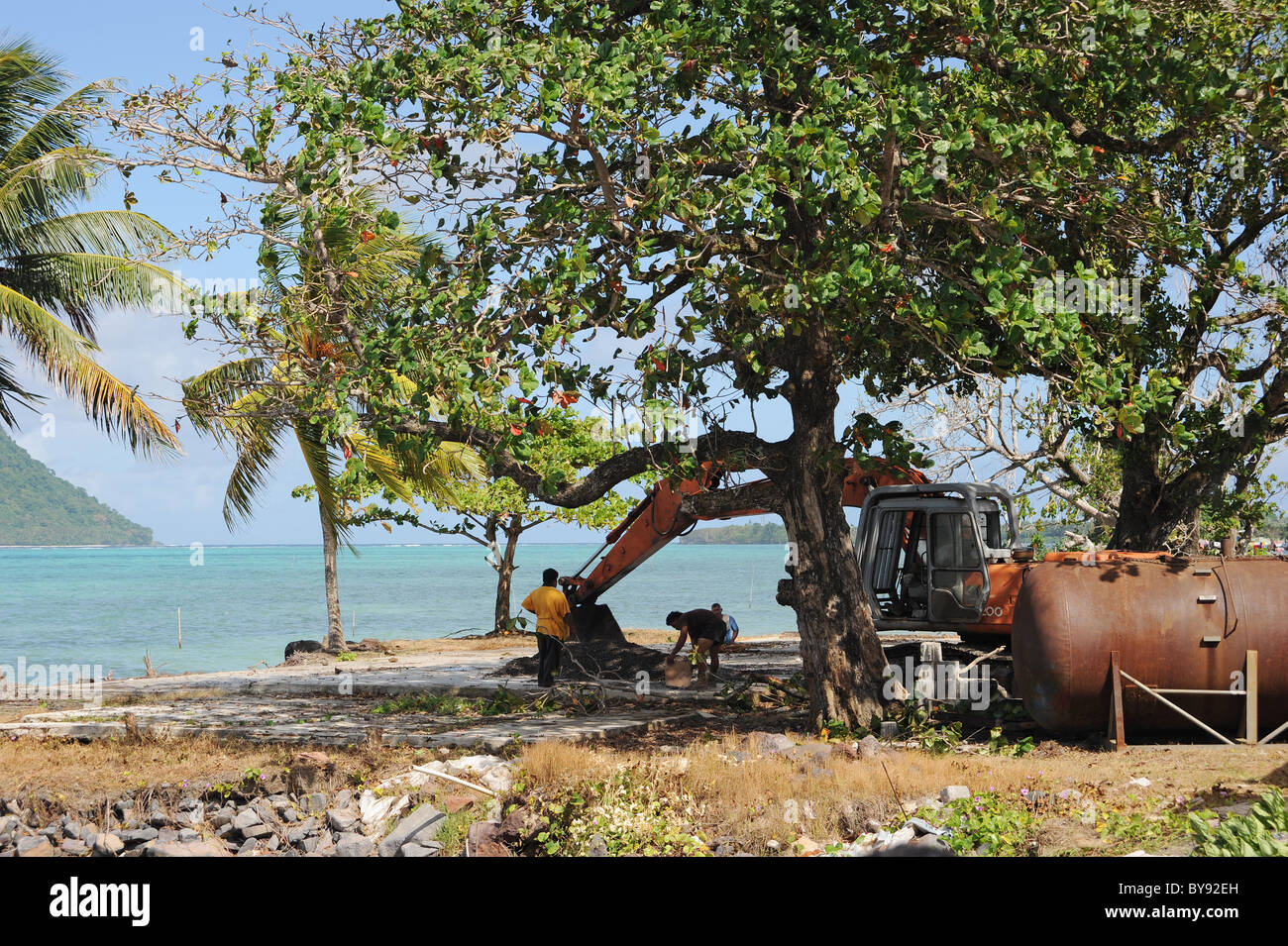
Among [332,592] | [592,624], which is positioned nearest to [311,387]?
[592,624]

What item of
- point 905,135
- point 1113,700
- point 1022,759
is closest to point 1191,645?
point 1113,700

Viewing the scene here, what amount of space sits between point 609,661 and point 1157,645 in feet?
28.8

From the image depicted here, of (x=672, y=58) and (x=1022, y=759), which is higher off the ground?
(x=672, y=58)

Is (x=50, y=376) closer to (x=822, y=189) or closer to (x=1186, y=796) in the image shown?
(x=822, y=189)

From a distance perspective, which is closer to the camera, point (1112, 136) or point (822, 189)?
point (822, 189)

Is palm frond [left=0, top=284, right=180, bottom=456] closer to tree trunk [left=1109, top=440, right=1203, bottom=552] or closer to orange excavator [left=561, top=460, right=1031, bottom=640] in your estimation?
orange excavator [left=561, top=460, right=1031, bottom=640]

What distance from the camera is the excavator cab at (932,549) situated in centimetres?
1489

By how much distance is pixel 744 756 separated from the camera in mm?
10977

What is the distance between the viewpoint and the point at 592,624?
18.8 meters

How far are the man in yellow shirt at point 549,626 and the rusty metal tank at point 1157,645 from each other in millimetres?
7081

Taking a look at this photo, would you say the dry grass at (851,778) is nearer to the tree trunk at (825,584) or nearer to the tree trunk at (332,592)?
the tree trunk at (825,584)

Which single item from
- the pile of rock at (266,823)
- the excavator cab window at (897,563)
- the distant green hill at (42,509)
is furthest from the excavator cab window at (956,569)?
the distant green hill at (42,509)

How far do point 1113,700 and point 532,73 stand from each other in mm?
8798

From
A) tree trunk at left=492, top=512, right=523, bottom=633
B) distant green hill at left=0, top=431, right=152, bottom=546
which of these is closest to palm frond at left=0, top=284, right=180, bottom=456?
tree trunk at left=492, top=512, right=523, bottom=633
